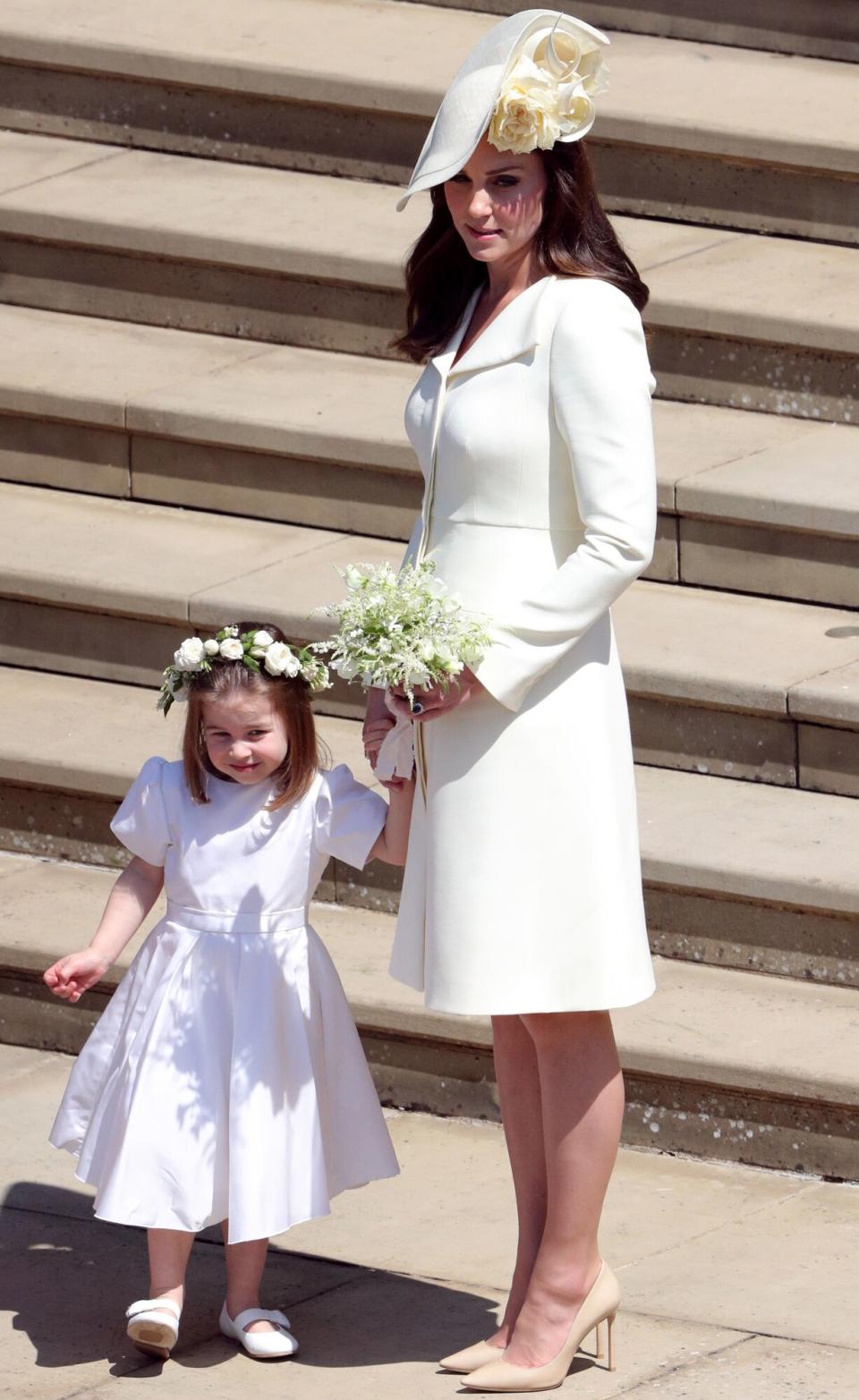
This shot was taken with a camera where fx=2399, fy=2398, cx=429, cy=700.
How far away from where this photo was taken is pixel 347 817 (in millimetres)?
4273

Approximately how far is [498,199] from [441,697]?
795mm

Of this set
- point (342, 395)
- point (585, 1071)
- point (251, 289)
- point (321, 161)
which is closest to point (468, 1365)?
point (585, 1071)

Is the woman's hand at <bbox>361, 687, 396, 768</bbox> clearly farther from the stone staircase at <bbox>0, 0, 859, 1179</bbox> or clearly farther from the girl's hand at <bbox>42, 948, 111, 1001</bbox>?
the stone staircase at <bbox>0, 0, 859, 1179</bbox>

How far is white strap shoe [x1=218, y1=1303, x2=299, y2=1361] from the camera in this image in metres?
4.15

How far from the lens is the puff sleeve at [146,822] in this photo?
430 centimetres

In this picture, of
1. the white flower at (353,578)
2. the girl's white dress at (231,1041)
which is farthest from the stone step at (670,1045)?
the white flower at (353,578)

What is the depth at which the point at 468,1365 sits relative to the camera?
13.2 feet

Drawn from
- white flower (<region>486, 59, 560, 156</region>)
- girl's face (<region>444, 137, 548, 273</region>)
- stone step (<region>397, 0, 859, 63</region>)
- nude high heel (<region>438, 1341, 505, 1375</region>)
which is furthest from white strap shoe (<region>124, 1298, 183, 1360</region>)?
stone step (<region>397, 0, 859, 63</region>)

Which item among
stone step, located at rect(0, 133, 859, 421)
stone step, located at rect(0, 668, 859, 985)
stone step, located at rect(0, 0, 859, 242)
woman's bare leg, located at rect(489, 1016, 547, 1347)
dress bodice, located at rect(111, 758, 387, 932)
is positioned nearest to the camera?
woman's bare leg, located at rect(489, 1016, 547, 1347)

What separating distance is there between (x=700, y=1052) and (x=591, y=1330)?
875 mm

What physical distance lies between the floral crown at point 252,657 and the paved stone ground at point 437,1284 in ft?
3.72

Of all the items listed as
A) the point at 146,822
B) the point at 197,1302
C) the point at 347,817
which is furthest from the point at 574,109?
the point at 197,1302

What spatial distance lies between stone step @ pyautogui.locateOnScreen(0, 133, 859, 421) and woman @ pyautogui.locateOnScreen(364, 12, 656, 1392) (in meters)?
2.61

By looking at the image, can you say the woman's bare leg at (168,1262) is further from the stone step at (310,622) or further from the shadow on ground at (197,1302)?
the stone step at (310,622)
